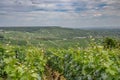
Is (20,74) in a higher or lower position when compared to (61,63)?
higher

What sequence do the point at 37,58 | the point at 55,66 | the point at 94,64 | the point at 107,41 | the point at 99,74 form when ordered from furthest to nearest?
the point at 107,41 → the point at 55,66 → the point at 37,58 → the point at 94,64 → the point at 99,74

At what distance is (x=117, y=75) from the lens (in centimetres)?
825

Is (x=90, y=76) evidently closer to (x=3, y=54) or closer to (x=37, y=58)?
(x=37, y=58)

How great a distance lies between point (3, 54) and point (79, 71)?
35.5ft

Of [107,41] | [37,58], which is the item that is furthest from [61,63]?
[107,41]

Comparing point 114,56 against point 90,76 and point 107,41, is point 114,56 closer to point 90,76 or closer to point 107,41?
point 90,76

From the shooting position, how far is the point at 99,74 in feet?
30.5

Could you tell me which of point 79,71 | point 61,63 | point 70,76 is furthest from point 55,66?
point 79,71

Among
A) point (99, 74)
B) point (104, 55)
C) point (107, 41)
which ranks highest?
point (104, 55)

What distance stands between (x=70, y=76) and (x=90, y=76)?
17.3ft

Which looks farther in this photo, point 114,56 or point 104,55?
point 114,56

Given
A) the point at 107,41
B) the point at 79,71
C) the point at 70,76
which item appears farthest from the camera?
the point at 107,41

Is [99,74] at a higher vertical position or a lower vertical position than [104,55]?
lower

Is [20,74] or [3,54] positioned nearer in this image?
[20,74]
